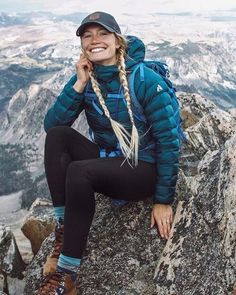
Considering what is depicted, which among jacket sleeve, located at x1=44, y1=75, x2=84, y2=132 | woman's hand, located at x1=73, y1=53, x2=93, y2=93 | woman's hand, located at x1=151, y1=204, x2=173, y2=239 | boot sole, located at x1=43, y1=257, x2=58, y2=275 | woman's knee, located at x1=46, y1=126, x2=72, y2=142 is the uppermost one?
woman's hand, located at x1=73, y1=53, x2=93, y2=93

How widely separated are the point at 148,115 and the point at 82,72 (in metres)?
1.72

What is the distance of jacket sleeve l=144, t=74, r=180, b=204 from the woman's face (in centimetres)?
114

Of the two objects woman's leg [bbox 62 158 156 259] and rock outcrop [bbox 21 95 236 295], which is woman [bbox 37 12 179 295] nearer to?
woman's leg [bbox 62 158 156 259]

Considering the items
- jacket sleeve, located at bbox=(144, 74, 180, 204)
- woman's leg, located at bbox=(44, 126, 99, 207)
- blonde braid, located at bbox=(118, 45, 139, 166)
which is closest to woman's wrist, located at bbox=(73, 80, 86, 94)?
woman's leg, located at bbox=(44, 126, 99, 207)

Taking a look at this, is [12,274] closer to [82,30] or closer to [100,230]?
[100,230]

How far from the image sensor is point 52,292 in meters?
8.92

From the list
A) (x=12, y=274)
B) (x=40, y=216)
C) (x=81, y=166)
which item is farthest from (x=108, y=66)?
(x=40, y=216)

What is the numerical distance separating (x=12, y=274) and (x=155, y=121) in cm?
780

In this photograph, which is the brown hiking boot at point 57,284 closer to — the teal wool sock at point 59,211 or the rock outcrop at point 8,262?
the teal wool sock at point 59,211

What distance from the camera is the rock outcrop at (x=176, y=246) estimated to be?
8.27 m

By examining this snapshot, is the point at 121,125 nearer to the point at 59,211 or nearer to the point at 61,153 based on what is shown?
the point at 61,153

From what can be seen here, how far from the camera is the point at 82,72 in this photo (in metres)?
9.77

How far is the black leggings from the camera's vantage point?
28.8 ft

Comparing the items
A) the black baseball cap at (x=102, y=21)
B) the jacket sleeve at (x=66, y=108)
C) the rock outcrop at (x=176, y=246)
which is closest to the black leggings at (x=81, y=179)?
the jacket sleeve at (x=66, y=108)
